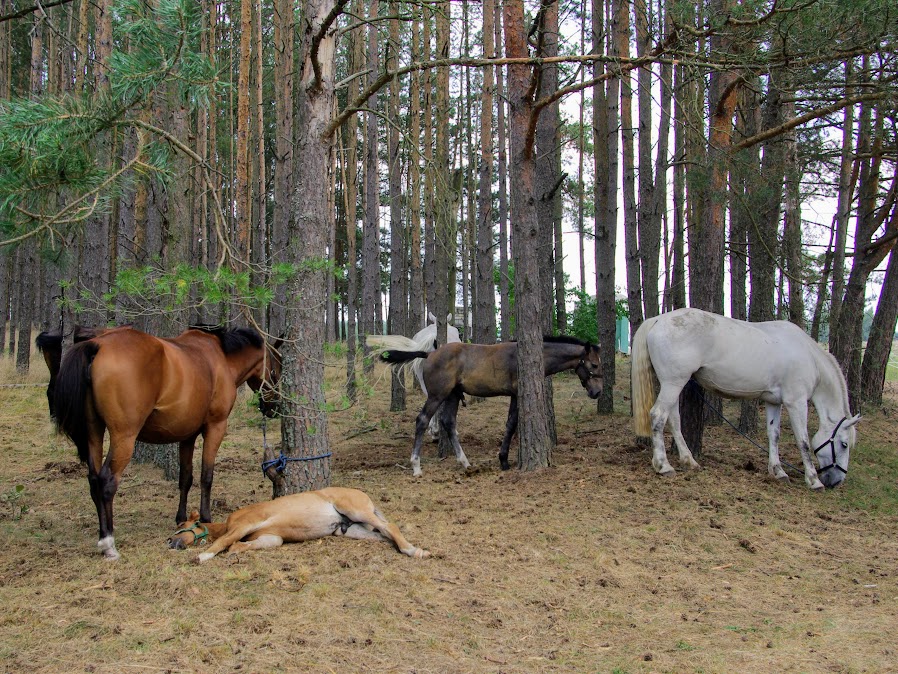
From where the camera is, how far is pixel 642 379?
28.0ft

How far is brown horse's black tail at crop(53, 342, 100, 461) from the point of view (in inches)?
191

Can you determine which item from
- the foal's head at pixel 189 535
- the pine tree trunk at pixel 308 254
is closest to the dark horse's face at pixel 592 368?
the pine tree trunk at pixel 308 254

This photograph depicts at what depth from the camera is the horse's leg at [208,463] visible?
588 centimetres

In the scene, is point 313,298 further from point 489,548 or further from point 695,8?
point 695,8

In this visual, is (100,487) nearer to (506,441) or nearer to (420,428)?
(420,428)

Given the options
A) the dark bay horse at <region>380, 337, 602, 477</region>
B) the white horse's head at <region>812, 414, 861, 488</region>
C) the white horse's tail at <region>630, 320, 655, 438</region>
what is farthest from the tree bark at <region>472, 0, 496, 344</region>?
the white horse's head at <region>812, 414, 861, 488</region>

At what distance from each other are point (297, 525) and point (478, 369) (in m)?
4.17

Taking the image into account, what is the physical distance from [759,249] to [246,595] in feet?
27.5

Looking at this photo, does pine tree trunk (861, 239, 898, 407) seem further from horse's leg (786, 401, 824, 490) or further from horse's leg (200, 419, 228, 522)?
horse's leg (200, 419, 228, 522)

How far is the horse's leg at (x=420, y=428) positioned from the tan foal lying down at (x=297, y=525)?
9.97ft

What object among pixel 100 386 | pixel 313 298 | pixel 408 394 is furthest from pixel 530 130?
pixel 408 394

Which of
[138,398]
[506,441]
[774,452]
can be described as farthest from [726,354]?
[138,398]

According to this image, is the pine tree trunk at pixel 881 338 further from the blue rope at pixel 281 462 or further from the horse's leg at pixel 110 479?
the horse's leg at pixel 110 479

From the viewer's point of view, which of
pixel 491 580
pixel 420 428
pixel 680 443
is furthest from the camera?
pixel 420 428
